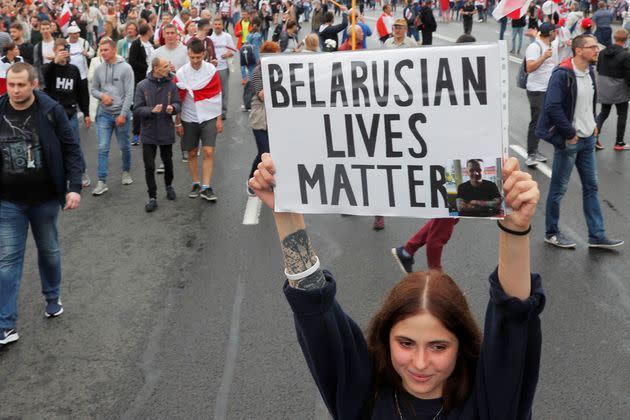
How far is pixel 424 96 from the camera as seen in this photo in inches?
95.6

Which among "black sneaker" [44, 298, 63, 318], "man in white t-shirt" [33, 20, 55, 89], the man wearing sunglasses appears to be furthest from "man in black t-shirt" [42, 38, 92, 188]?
the man wearing sunglasses

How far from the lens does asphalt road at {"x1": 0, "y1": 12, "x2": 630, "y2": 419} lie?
189 inches

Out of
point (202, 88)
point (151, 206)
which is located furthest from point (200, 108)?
point (151, 206)

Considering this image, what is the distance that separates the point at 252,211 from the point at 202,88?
1559mm

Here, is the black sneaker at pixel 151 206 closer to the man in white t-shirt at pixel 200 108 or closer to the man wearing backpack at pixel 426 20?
the man in white t-shirt at pixel 200 108

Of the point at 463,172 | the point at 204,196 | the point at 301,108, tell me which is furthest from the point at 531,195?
the point at 204,196

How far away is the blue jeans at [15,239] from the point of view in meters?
5.53

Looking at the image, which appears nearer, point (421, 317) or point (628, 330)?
point (421, 317)

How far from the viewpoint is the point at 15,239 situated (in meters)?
5.57

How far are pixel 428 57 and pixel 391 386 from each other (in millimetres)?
999

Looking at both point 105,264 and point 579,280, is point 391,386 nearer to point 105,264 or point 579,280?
point 579,280

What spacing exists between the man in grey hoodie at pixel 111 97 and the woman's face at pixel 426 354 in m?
7.62

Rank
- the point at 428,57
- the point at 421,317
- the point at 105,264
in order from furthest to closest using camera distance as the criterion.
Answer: the point at 105,264 < the point at 428,57 < the point at 421,317

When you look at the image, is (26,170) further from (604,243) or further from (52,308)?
(604,243)
